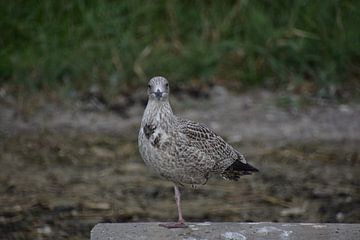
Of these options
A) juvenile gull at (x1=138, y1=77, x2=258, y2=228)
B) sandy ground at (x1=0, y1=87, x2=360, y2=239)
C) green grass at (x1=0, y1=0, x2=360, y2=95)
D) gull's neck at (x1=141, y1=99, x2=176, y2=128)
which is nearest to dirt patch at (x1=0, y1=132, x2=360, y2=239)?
sandy ground at (x1=0, y1=87, x2=360, y2=239)

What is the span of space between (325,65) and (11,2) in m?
3.14

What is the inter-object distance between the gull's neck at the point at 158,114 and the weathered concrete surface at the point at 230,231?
22.5 inches

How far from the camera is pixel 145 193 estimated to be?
7.18 metres

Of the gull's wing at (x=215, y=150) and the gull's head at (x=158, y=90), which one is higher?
the gull's head at (x=158, y=90)

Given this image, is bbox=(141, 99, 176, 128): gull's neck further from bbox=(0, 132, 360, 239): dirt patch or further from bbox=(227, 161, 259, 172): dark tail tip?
bbox=(0, 132, 360, 239): dirt patch

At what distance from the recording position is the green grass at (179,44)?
30.4 ft

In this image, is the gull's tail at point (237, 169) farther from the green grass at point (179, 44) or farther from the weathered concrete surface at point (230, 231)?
the green grass at point (179, 44)

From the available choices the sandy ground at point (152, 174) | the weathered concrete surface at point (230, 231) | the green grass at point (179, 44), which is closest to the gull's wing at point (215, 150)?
the weathered concrete surface at point (230, 231)

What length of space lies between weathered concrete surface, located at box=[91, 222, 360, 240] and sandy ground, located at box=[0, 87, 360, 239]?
1080 millimetres

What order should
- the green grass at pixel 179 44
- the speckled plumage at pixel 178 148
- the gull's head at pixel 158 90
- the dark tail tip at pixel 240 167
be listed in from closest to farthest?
the speckled plumage at pixel 178 148 < the gull's head at pixel 158 90 < the dark tail tip at pixel 240 167 < the green grass at pixel 179 44

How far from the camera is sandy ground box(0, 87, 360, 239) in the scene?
6.72m

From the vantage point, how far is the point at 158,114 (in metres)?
5.18

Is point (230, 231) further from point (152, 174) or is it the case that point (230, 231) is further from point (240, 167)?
point (152, 174)

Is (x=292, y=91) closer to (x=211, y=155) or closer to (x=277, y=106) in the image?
(x=277, y=106)
